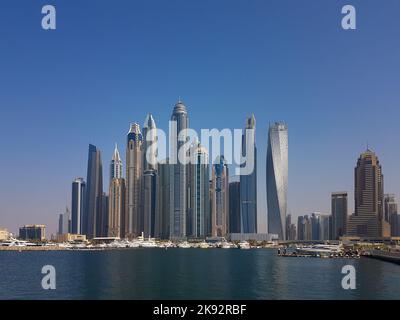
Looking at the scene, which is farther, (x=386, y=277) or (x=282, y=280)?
(x=386, y=277)

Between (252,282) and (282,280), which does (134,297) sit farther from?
(282,280)

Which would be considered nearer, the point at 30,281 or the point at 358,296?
the point at 358,296

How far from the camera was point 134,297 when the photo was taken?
5119 cm
